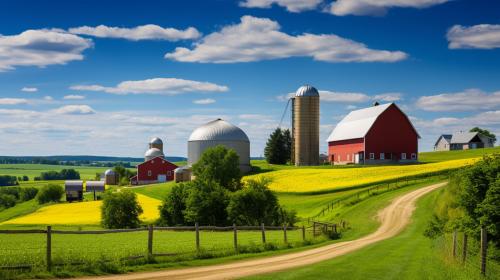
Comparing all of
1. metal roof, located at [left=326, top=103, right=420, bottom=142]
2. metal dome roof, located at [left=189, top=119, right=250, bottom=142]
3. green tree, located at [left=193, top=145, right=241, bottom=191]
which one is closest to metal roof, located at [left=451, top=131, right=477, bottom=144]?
metal roof, located at [left=326, top=103, right=420, bottom=142]

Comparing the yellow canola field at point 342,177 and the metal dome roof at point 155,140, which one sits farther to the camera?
the metal dome roof at point 155,140

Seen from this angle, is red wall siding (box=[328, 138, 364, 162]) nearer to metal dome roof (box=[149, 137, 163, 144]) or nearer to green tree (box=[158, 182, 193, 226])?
green tree (box=[158, 182, 193, 226])

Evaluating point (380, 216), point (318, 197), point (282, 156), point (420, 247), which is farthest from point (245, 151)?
Result: point (420, 247)

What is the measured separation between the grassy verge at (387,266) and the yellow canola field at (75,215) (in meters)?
42.3

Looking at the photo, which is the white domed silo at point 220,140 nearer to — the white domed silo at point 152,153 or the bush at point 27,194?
the white domed silo at point 152,153

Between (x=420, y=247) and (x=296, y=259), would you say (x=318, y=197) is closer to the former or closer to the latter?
(x=420, y=247)

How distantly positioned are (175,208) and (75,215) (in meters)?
18.8

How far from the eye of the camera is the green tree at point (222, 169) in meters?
76.8

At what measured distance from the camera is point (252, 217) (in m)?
56.4

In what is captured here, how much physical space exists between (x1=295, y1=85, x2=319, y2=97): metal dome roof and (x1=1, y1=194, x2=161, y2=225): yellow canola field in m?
37.1

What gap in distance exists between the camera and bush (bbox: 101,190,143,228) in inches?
2408

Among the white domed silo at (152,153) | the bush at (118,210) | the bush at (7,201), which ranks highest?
the white domed silo at (152,153)

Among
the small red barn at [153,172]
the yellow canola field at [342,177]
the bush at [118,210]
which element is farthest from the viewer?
the small red barn at [153,172]

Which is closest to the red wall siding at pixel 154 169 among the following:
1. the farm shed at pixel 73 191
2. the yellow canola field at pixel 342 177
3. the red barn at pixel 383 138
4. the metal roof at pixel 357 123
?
the farm shed at pixel 73 191
